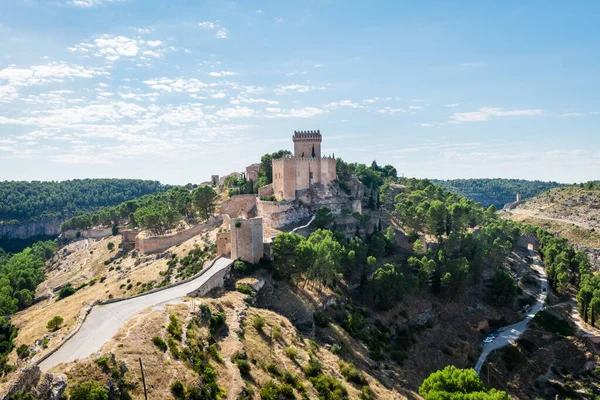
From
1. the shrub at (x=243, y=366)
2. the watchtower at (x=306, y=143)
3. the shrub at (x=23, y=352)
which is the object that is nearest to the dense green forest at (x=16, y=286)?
the shrub at (x=23, y=352)

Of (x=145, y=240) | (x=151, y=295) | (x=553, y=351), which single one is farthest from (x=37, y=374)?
(x=553, y=351)

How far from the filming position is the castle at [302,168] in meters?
74.2

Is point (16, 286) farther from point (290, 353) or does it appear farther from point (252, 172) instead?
point (290, 353)

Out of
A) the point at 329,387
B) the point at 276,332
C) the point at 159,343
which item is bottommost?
the point at 329,387

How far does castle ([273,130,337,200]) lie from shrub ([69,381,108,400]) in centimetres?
5430

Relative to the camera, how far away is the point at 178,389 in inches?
961

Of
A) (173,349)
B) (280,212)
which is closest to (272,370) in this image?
(173,349)

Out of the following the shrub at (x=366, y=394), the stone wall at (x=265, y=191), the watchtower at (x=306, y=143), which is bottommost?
the shrub at (x=366, y=394)

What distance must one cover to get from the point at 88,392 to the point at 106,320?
45.2 ft

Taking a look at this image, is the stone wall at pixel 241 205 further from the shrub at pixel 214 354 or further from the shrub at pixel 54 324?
the shrub at pixel 214 354

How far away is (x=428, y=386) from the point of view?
34469 millimetres

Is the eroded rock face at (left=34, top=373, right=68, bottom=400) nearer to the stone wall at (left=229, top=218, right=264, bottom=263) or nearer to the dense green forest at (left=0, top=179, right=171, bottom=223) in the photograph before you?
the stone wall at (left=229, top=218, right=264, bottom=263)

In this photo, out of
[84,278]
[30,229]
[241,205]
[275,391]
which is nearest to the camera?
[275,391]

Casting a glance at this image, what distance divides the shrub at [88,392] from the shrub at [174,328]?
A: 8513 millimetres
